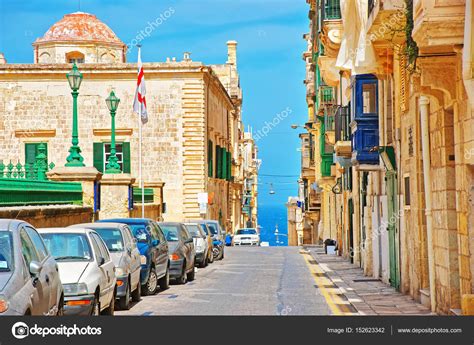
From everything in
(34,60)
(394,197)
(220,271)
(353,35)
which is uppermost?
(34,60)

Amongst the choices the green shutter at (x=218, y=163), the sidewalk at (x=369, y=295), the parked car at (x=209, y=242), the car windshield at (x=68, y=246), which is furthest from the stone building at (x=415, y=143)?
the green shutter at (x=218, y=163)

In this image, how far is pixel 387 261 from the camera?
83.7 ft

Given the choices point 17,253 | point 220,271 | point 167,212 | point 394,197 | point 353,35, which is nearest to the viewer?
point 17,253

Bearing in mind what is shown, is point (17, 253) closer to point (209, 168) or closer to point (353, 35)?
point (353, 35)

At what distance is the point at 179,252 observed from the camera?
26141 mm

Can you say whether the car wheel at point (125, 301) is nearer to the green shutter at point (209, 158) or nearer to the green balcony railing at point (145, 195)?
the green balcony railing at point (145, 195)

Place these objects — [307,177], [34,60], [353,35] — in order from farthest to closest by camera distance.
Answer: [307,177] < [34,60] < [353,35]

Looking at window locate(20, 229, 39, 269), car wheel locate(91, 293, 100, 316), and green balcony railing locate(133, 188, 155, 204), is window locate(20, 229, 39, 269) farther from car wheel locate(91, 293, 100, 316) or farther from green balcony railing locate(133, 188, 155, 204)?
green balcony railing locate(133, 188, 155, 204)

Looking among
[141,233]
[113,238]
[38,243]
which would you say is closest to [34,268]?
[38,243]

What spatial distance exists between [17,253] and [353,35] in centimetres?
1638

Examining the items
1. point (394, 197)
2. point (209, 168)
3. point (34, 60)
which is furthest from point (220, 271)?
point (34, 60)

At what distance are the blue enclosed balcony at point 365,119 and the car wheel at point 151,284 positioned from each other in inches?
275
